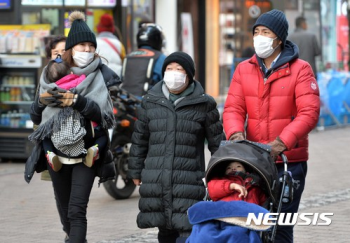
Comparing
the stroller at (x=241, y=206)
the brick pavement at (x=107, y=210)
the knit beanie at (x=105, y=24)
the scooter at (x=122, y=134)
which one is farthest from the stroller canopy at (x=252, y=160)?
the knit beanie at (x=105, y=24)

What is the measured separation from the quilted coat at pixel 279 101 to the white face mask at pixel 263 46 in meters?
0.08

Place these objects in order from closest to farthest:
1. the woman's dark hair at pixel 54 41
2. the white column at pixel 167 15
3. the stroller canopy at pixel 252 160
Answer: the stroller canopy at pixel 252 160 → the woman's dark hair at pixel 54 41 → the white column at pixel 167 15

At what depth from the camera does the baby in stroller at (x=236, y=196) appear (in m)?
5.65

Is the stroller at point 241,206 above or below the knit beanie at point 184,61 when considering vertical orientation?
below

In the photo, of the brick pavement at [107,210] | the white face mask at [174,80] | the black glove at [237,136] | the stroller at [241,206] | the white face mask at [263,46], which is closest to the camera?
the stroller at [241,206]

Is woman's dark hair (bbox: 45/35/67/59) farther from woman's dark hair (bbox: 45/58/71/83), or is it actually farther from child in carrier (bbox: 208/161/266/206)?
child in carrier (bbox: 208/161/266/206)

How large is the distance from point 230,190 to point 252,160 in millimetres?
238

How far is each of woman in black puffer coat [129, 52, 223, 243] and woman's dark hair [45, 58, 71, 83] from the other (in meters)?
0.70

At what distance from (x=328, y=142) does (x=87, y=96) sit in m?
11.0

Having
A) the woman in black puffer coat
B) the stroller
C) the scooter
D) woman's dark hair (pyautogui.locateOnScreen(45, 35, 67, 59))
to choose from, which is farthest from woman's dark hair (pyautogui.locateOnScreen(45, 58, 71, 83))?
the scooter

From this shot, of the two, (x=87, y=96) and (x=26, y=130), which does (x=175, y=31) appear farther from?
(x=87, y=96)

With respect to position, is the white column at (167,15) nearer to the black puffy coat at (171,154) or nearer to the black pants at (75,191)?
the black pants at (75,191)

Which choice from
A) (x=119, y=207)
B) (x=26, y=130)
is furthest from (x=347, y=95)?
(x=119, y=207)

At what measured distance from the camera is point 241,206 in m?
5.68
